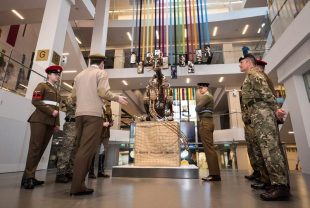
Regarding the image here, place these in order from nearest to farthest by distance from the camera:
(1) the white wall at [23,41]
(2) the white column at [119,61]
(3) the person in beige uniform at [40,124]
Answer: (3) the person in beige uniform at [40,124] → (1) the white wall at [23,41] → (2) the white column at [119,61]

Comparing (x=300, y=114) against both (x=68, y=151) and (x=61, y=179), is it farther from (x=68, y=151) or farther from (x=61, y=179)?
(x=61, y=179)

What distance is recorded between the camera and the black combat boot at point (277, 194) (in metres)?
1.62

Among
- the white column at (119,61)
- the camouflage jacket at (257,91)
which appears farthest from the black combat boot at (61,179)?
the white column at (119,61)

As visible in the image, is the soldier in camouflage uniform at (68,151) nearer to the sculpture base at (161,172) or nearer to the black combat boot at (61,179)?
the black combat boot at (61,179)

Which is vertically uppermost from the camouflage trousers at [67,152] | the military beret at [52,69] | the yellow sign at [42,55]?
the yellow sign at [42,55]

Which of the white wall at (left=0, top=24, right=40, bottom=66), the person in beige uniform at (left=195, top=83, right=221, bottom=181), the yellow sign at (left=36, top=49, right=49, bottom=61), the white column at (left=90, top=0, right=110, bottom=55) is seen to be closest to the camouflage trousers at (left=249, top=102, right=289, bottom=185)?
the person in beige uniform at (left=195, top=83, right=221, bottom=181)

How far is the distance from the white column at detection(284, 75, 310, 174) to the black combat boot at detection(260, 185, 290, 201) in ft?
12.4

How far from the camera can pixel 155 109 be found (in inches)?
149

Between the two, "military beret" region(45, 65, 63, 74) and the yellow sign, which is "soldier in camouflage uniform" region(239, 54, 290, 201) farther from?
the yellow sign

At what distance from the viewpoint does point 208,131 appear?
3.10m

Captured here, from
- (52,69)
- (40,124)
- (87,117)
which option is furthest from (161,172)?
(52,69)

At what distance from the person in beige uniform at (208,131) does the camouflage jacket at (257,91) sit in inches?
40.5

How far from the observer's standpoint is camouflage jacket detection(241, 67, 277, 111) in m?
1.97

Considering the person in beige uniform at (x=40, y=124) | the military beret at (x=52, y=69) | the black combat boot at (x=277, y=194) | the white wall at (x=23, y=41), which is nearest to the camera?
the black combat boot at (x=277, y=194)
